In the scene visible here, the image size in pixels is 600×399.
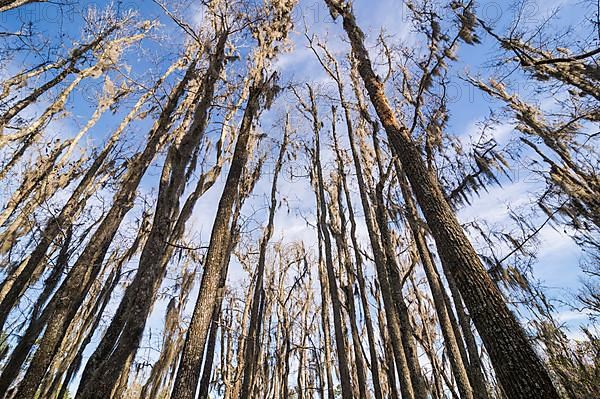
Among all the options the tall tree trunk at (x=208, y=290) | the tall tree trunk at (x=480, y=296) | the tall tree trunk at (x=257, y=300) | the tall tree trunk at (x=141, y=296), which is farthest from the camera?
the tall tree trunk at (x=257, y=300)

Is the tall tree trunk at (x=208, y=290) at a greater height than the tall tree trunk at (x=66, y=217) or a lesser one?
lesser

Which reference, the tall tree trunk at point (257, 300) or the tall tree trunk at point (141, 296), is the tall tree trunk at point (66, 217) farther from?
the tall tree trunk at point (257, 300)

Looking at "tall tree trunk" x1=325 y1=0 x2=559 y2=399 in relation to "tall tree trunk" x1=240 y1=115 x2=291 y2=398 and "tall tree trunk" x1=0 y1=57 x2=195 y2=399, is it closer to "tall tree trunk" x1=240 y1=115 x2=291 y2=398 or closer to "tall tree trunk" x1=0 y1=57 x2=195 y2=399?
"tall tree trunk" x1=240 y1=115 x2=291 y2=398

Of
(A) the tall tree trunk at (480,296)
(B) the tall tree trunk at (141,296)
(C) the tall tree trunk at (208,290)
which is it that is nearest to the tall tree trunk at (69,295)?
(B) the tall tree trunk at (141,296)

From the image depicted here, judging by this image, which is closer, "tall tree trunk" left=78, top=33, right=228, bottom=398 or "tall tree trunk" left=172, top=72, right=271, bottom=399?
"tall tree trunk" left=172, top=72, right=271, bottom=399

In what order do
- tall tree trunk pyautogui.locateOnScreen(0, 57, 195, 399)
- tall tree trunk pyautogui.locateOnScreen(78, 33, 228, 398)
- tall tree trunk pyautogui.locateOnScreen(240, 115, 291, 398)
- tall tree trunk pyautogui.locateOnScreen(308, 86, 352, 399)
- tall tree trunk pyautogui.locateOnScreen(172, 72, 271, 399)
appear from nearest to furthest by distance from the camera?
tall tree trunk pyautogui.locateOnScreen(172, 72, 271, 399) → tall tree trunk pyautogui.locateOnScreen(78, 33, 228, 398) → tall tree trunk pyautogui.locateOnScreen(0, 57, 195, 399) → tall tree trunk pyautogui.locateOnScreen(308, 86, 352, 399) → tall tree trunk pyautogui.locateOnScreen(240, 115, 291, 398)

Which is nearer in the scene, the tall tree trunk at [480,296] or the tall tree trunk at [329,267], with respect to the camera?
the tall tree trunk at [480,296]

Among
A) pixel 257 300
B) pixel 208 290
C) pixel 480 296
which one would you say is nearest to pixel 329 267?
pixel 257 300

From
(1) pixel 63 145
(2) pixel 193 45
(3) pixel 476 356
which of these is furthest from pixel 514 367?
(1) pixel 63 145

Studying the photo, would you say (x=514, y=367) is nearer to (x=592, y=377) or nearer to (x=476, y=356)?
(x=476, y=356)

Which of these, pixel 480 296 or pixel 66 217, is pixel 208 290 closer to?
pixel 480 296

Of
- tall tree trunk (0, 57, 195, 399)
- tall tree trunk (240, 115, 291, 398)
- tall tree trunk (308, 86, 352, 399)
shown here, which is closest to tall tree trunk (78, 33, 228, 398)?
tall tree trunk (0, 57, 195, 399)

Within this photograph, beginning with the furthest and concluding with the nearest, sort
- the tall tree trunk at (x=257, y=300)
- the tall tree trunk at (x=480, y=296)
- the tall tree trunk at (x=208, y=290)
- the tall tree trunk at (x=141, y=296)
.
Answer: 1. the tall tree trunk at (x=257, y=300)
2. the tall tree trunk at (x=141, y=296)
3. the tall tree trunk at (x=208, y=290)
4. the tall tree trunk at (x=480, y=296)

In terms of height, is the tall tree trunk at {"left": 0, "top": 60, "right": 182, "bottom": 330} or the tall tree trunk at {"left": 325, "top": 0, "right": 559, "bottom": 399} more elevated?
the tall tree trunk at {"left": 0, "top": 60, "right": 182, "bottom": 330}
